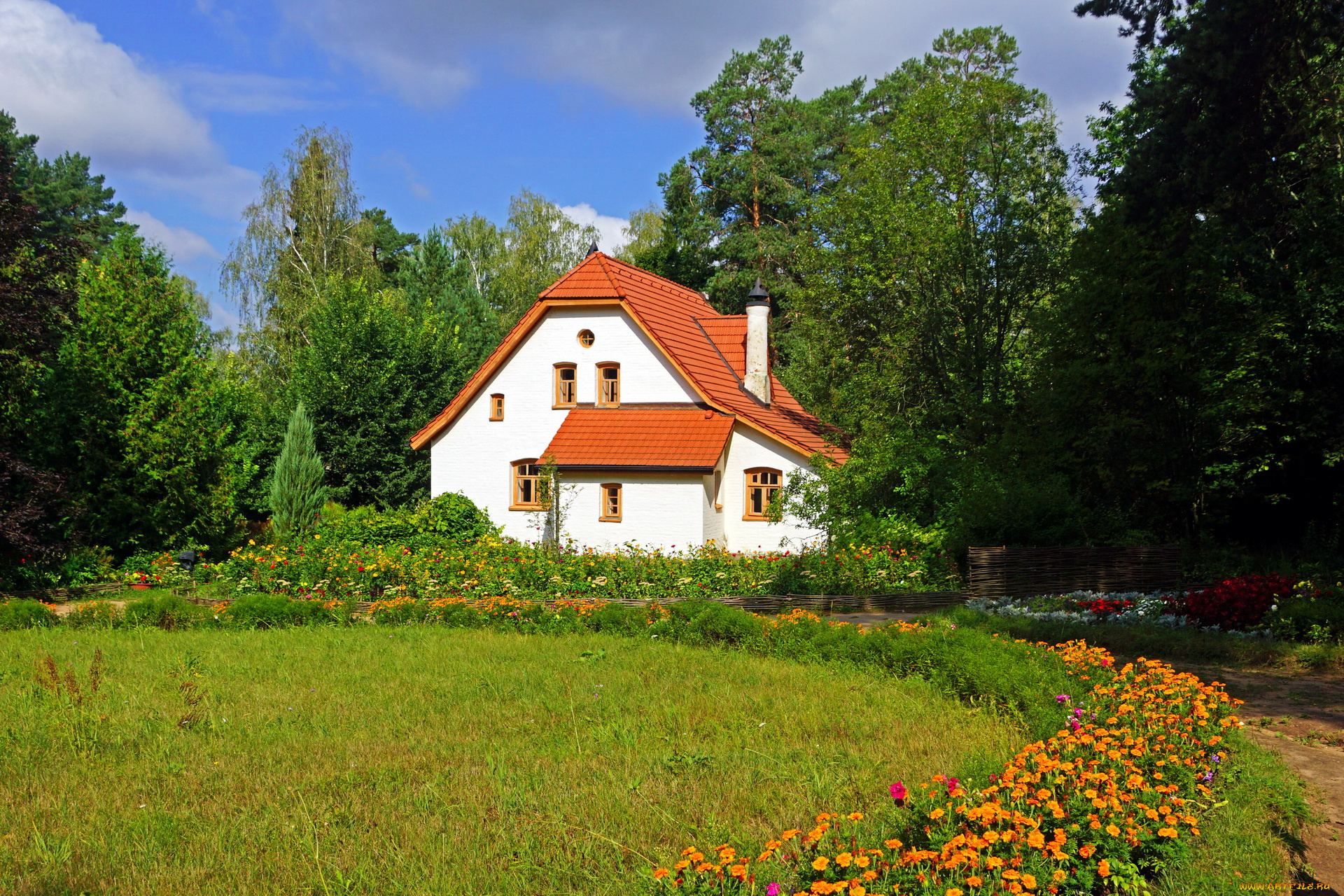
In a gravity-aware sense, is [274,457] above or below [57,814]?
above

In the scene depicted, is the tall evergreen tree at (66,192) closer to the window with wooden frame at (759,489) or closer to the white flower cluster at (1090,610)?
the window with wooden frame at (759,489)

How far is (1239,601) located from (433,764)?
10442 mm

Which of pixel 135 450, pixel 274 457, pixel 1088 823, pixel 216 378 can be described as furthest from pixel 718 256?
pixel 1088 823

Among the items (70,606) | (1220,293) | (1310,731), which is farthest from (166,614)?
(1220,293)

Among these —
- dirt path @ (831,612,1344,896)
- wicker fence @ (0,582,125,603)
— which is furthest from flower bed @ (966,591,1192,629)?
wicker fence @ (0,582,125,603)

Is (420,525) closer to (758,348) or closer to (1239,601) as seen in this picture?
(758,348)

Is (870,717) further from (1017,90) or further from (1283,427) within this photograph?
(1017,90)

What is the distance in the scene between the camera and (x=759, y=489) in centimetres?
2477

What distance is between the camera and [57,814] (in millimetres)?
5730

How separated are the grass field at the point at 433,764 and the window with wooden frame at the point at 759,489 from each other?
46.9 ft

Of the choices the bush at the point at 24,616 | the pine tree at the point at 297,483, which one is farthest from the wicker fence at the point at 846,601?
the pine tree at the point at 297,483

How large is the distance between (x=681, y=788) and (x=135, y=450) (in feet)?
62.0

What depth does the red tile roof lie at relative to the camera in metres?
23.2

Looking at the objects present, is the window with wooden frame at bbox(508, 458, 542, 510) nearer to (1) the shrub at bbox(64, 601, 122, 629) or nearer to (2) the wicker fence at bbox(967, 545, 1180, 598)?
(1) the shrub at bbox(64, 601, 122, 629)
